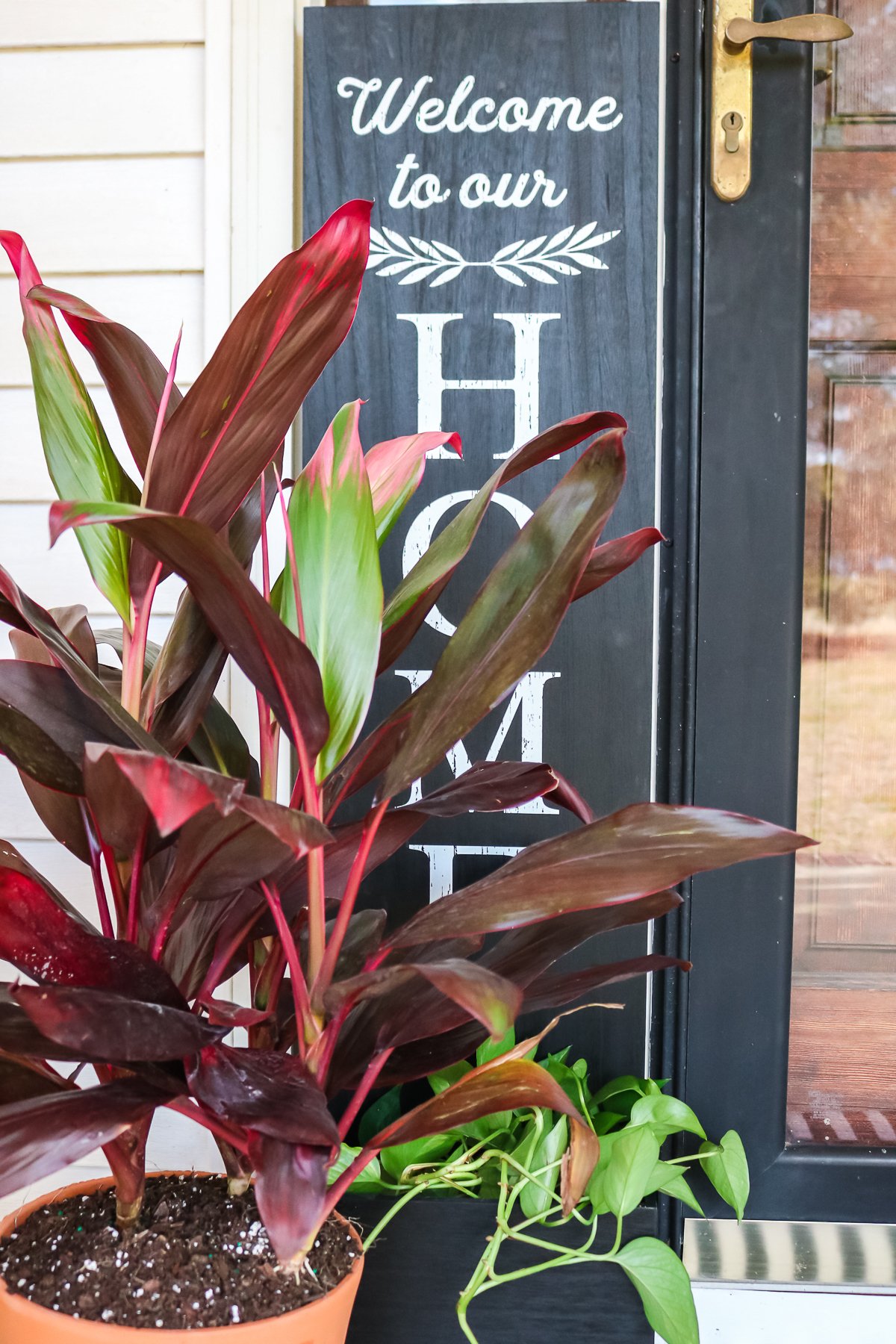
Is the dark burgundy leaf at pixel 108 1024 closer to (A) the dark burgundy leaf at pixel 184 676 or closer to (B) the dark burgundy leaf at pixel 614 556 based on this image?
(A) the dark burgundy leaf at pixel 184 676

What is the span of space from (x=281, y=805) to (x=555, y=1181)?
1.81ft

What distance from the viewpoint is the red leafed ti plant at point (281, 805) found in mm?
600

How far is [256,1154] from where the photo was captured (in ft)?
1.98

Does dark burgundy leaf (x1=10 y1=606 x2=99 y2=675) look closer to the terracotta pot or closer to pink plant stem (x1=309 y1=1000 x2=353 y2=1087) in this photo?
pink plant stem (x1=309 y1=1000 x2=353 y2=1087)

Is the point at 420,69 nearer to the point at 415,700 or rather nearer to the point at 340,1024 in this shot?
the point at 415,700

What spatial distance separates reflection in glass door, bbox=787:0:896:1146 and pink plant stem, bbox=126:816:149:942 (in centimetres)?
88

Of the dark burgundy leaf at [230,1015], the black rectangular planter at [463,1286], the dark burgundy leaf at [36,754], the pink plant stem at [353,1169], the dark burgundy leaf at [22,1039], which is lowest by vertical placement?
the black rectangular planter at [463,1286]

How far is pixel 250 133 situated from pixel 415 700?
88cm

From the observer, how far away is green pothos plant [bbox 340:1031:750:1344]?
0.88 m

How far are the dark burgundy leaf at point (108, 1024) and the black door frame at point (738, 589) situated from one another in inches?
30.0

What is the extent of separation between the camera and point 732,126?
1.21 m

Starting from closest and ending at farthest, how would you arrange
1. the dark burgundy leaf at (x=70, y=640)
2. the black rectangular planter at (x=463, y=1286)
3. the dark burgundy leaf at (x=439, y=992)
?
1. the dark burgundy leaf at (x=439, y=992)
2. the dark burgundy leaf at (x=70, y=640)
3. the black rectangular planter at (x=463, y=1286)

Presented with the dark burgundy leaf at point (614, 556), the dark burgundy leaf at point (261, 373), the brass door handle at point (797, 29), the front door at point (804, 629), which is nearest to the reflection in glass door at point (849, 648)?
the front door at point (804, 629)

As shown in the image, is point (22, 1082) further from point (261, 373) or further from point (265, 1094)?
point (261, 373)
